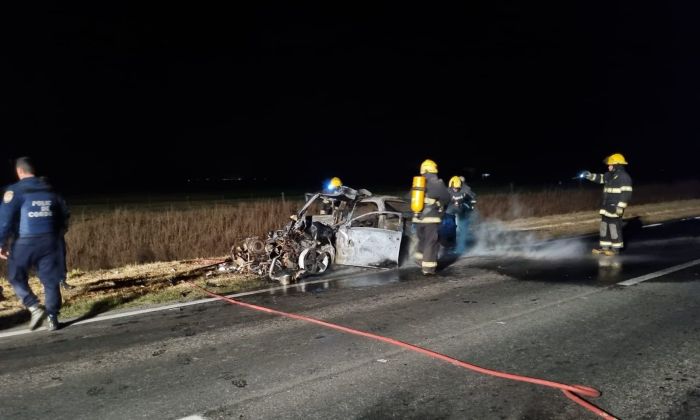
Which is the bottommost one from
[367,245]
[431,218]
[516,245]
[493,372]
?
[516,245]

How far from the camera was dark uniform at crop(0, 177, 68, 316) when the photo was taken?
5.71m

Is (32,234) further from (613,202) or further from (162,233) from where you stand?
(613,202)

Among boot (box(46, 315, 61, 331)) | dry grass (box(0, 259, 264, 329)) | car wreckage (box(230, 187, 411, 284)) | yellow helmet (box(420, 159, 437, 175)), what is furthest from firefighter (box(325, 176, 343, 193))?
boot (box(46, 315, 61, 331))

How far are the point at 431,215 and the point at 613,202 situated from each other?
13.9ft

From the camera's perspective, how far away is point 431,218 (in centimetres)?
908

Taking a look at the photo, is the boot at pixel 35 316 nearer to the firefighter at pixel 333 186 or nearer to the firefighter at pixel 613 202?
the firefighter at pixel 333 186

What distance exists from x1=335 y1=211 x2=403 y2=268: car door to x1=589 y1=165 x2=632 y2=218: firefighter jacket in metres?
4.46

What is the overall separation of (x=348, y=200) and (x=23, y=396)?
6.60m

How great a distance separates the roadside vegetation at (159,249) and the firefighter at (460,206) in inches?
156

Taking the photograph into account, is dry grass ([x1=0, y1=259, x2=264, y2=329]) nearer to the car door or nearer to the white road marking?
the car door

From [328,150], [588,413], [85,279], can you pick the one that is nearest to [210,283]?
[85,279]

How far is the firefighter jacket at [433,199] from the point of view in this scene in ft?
29.6

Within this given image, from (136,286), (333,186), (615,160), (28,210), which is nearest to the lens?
(28,210)

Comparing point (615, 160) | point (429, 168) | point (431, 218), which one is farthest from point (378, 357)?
point (615, 160)
